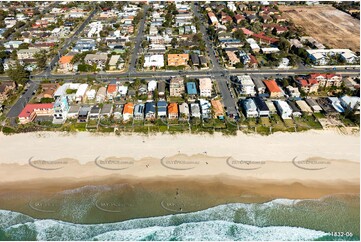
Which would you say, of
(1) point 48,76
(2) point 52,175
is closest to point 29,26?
(1) point 48,76

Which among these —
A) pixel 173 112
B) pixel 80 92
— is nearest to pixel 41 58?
pixel 80 92

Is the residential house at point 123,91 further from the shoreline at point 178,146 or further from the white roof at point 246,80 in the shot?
the white roof at point 246,80

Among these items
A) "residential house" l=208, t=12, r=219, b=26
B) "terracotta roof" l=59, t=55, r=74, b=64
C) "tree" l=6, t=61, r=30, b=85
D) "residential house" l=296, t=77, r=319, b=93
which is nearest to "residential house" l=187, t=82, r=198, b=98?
"residential house" l=296, t=77, r=319, b=93

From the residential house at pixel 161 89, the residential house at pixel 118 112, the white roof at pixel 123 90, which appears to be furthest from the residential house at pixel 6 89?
the residential house at pixel 161 89

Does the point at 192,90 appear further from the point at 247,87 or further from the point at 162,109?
the point at 247,87

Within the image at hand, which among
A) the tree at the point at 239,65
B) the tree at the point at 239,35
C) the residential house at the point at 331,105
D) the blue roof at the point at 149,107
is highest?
the tree at the point at 239,35

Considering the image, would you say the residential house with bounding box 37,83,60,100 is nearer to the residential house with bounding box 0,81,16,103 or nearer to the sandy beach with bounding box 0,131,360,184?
the residential house with bounding box 0,81,16,103
